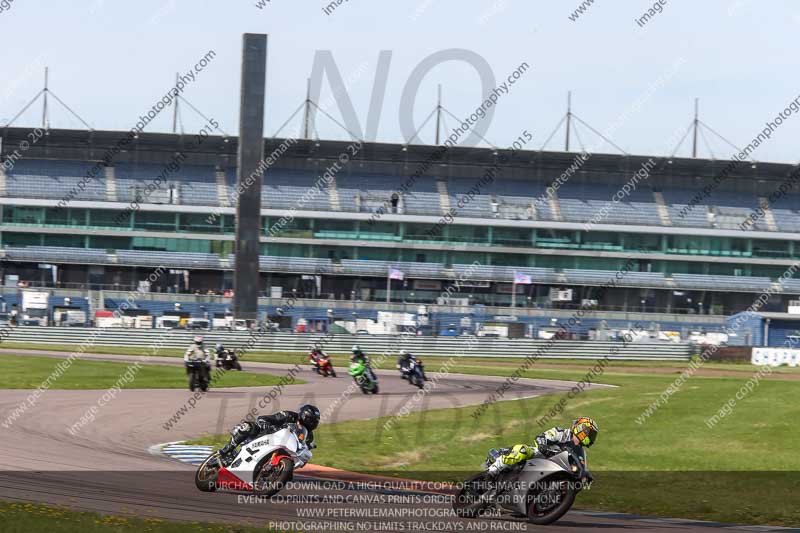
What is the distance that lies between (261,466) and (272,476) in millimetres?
210

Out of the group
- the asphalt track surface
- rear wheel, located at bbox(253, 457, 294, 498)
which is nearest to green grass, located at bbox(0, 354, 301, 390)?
the asphalt track surface

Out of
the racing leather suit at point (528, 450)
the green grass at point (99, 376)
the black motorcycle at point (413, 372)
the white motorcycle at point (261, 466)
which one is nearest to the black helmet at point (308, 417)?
the white motorcycle at point (261, 466)

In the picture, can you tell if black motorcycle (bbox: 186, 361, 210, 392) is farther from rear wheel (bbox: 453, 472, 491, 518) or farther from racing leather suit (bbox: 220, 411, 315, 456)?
rear wheel (bbox: 453, 472, 491, 518)

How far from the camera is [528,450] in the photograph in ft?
42.7

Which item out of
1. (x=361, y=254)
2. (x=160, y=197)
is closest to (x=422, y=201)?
(x=361, y=254)

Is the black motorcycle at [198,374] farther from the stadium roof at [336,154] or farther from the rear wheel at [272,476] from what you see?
the stadium roof at [336,154]

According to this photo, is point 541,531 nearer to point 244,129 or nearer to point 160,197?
point 244,129

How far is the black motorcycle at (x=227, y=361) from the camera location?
131 ft

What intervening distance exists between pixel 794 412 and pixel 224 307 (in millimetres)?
48208

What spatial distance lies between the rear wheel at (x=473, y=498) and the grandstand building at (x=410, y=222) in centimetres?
6328

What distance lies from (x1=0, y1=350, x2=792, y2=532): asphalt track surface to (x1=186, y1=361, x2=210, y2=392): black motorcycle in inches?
99.4

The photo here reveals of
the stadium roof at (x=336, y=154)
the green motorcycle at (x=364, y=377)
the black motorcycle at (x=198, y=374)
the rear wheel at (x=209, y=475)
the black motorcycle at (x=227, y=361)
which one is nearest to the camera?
the rear wheel at (x=209, y=475)

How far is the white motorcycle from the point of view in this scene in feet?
46.8

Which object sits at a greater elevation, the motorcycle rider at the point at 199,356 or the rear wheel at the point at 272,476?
the motorcycle rider at the point at 199,356
